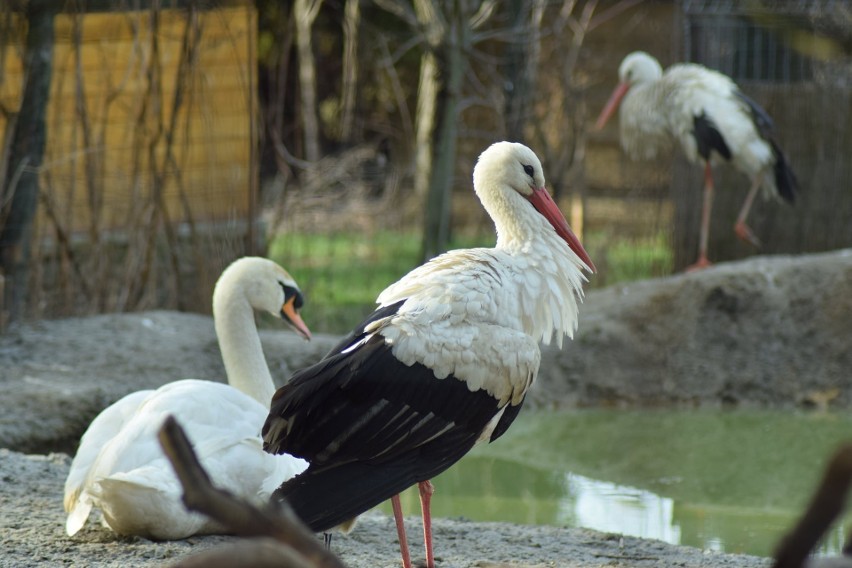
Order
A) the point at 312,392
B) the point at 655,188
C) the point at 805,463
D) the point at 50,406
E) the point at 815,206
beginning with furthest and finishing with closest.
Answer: the point at 655,188
the point at 815,206
the point at 805,463
the point at 50,406
the point at 312,392

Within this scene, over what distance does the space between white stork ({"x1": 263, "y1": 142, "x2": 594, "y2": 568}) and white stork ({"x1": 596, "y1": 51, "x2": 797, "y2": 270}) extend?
5.16 m

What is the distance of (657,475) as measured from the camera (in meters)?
6.11

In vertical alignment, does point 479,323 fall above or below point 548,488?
above

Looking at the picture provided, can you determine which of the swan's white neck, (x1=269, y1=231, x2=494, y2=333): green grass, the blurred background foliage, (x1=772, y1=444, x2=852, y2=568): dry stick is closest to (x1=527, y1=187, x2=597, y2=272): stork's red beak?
the swan's white neck

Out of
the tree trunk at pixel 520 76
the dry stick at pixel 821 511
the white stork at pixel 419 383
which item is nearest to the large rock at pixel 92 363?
the white stork at pixel 419 383

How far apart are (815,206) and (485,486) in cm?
552

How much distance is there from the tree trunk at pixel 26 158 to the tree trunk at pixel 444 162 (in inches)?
122

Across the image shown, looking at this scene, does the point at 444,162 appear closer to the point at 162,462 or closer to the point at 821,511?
the point at 162,462

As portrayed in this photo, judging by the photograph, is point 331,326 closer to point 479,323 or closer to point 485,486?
point 485,486

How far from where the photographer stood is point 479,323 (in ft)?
12.4

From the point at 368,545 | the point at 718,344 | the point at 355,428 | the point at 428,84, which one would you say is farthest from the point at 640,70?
the point at 355,428

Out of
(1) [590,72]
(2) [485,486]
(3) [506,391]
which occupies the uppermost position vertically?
(1) [590,72]

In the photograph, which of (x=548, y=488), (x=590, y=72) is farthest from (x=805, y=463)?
(x=590, y=72)

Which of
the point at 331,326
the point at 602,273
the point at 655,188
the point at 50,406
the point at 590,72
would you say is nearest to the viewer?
the point at 50,406
